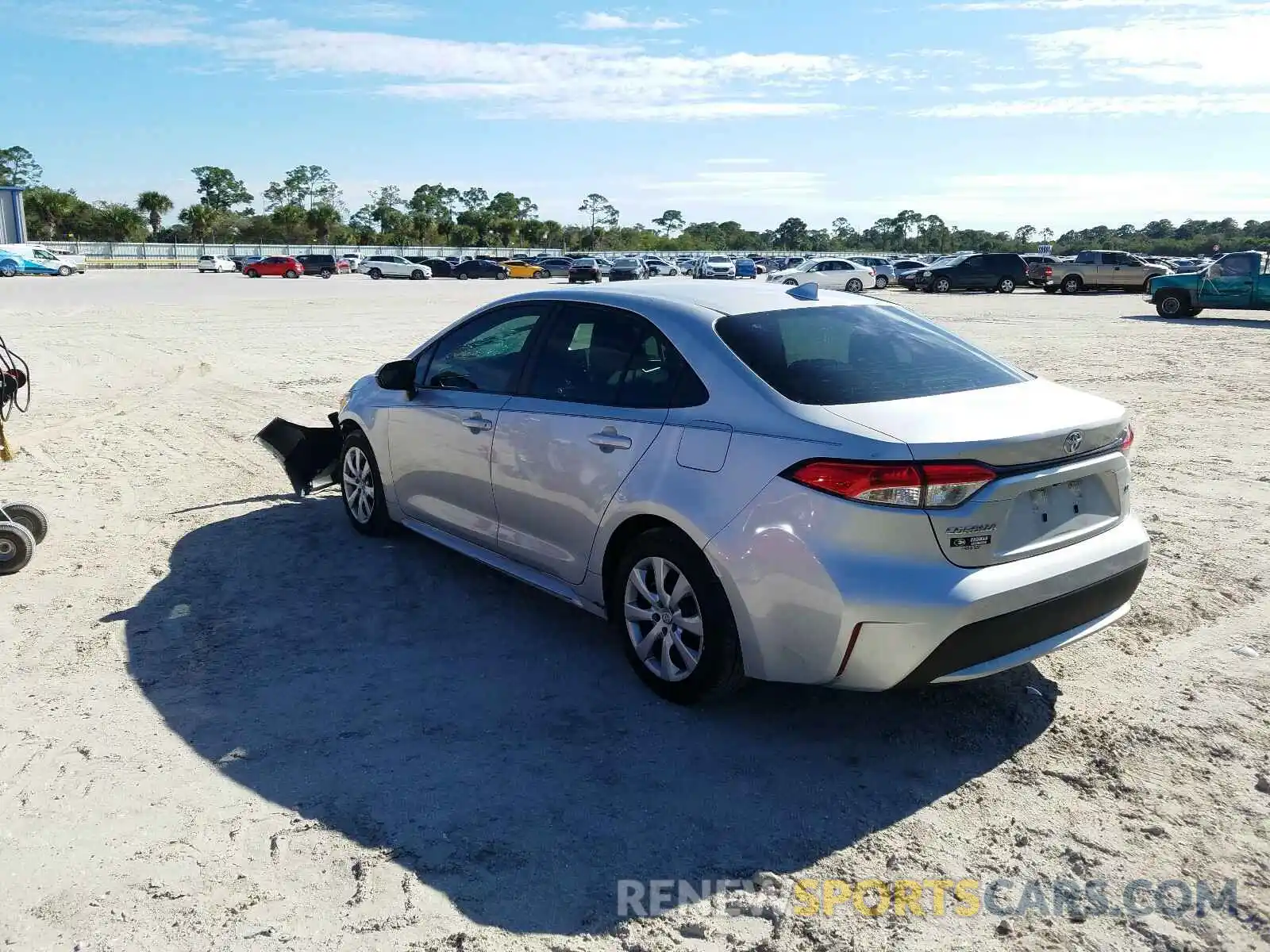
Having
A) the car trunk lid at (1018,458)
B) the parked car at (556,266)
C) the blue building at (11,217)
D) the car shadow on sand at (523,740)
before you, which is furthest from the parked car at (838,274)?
the blue building at (11,217)

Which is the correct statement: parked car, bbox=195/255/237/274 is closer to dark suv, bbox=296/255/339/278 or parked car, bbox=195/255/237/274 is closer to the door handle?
dark suv, bbox=296/255/339/278

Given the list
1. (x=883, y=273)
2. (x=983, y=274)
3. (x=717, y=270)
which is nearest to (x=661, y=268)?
(x=717, y=270)

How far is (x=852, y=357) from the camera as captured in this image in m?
4.13

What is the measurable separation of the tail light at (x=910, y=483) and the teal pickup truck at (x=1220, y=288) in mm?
25298

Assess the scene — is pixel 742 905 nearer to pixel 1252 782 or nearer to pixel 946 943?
pixel 946 943

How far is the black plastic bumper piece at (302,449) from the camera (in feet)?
23.4

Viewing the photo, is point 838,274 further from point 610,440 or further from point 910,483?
point 910,483

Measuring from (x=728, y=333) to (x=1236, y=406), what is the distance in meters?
9.95

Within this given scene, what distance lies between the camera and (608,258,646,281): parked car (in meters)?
52.3

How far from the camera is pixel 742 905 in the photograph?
292 centimetres

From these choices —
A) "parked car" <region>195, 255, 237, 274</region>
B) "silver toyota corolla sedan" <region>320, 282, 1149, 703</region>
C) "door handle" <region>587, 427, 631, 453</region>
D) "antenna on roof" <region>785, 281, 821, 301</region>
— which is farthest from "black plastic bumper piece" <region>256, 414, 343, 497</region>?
"parked car" <region>195, 255, 237, 274</region>

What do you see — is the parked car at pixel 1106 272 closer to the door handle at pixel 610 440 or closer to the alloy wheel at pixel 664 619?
the door handle at pixel 610 440

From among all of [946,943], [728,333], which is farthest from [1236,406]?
[946,943]

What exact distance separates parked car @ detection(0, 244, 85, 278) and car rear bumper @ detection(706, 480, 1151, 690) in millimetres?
56534
